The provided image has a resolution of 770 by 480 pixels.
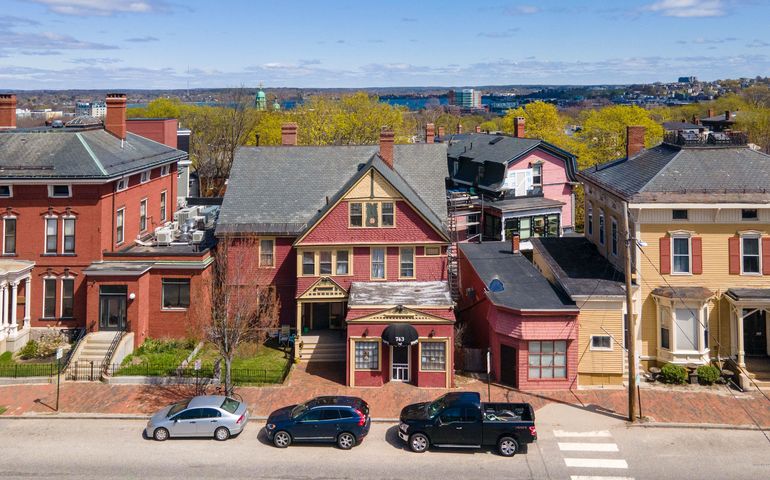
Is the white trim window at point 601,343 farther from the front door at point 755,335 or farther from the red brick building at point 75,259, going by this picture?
the red brick building at point 75,259

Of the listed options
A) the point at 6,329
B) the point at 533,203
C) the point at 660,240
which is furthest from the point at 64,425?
the point at 533,203

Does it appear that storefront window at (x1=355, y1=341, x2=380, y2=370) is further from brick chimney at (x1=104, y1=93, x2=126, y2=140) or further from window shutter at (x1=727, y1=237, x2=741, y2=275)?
brick chimney at (x1=104, y1=93, x2=126, y2=140)

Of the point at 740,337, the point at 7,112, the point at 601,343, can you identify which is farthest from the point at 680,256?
the point at 7,112

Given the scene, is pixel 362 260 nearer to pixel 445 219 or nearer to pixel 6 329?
pixel 445 219

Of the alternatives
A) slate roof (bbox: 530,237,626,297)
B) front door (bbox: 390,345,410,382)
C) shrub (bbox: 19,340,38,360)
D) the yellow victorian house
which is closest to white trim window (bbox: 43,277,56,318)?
shrub (bbox: 19,340,38,360)

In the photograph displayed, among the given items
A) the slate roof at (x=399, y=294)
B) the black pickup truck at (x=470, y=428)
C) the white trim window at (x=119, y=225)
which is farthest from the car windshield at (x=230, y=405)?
the white trim window at (x=119, y=225)

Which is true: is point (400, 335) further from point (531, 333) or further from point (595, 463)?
point (595, 463)
